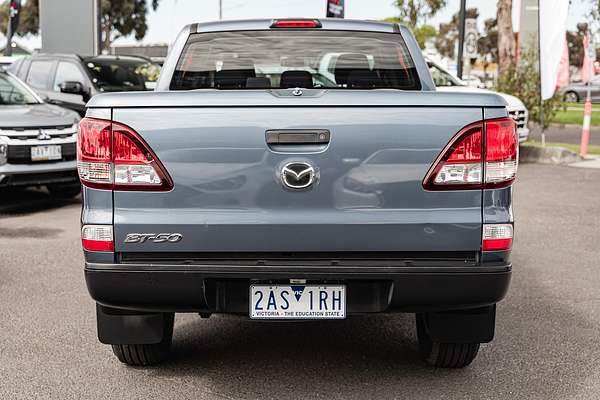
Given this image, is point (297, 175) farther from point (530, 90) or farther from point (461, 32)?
point (461, 32)

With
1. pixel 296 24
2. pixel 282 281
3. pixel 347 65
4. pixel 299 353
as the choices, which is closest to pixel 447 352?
pixel 299 353

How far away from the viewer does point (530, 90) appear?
17.1 meters

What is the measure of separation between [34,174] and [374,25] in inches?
236

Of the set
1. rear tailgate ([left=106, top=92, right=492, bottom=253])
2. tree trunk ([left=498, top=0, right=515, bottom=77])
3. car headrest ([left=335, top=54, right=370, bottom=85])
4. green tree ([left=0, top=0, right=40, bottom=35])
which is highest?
green tree ([left=0, top=0, right=40, bottom=35])

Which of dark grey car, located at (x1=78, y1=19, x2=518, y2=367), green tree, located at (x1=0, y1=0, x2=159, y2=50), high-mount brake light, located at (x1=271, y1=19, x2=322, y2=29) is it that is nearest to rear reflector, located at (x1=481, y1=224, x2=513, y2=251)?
dark grey car, located at (x1=78, y1=19, x2=518, y2=367)

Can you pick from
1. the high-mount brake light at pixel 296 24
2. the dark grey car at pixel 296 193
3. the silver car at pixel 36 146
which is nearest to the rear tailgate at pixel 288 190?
the dark grey car at pixel 296 193

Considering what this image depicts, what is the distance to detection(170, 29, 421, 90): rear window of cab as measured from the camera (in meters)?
5.37

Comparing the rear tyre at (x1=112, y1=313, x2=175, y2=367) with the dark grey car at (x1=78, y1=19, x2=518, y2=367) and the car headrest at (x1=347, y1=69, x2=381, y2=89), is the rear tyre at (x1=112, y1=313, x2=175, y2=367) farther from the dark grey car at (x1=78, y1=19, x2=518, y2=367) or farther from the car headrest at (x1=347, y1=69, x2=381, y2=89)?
the car headrest at (x1=347, y1=69, x2=381, y2=89)

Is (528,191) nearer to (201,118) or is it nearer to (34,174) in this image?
(34,174)

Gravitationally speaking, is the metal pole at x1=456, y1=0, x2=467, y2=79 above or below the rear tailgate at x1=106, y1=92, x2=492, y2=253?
above

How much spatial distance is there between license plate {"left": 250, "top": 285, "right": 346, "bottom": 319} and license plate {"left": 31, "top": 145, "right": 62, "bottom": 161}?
23.1ft

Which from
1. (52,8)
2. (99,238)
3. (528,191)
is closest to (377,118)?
(99,238)

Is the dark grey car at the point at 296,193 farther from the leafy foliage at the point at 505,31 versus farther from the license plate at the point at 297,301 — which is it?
the leafy foliage at the point at 505,31

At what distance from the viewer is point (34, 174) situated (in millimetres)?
10477
